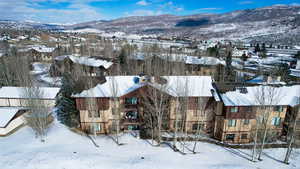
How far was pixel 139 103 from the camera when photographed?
92.7ft

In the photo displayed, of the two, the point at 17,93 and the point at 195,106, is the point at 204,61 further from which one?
the point at 17,93

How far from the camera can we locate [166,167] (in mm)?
20344

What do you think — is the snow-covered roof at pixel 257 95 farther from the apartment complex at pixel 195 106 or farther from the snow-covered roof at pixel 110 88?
the snow-covered roof at pixel 110 88

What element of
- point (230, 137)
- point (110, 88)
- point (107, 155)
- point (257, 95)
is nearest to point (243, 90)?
point (257, 95)

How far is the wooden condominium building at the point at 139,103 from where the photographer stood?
2616 centimetres

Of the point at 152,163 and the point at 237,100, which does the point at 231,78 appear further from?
the point at 152,163

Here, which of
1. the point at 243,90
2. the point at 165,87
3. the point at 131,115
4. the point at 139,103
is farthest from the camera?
the point at 131,115

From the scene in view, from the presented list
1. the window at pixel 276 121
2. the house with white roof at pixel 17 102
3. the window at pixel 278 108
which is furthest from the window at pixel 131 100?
the window at pixel 276 121

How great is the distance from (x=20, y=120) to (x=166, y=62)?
34.8m

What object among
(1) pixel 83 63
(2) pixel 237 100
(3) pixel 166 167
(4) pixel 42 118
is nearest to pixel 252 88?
(2) pixel 237 100

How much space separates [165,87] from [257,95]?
13.3 meters

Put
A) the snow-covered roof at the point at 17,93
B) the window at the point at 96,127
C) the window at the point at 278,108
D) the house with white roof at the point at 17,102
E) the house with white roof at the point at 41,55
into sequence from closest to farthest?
1. the window at the point at 278,108
2. the window at the point at 96,127
3. the house with white roof at the point at 17,102
4. the snow-covered roof at the point at 17,93
5. the house with white roof at the point at 41,55

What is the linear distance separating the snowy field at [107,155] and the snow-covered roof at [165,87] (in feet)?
22.6

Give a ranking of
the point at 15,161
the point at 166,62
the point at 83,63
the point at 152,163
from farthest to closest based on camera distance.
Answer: the point at 83,63, the point at 166,62, the point at 152,163, the point at 15,161
